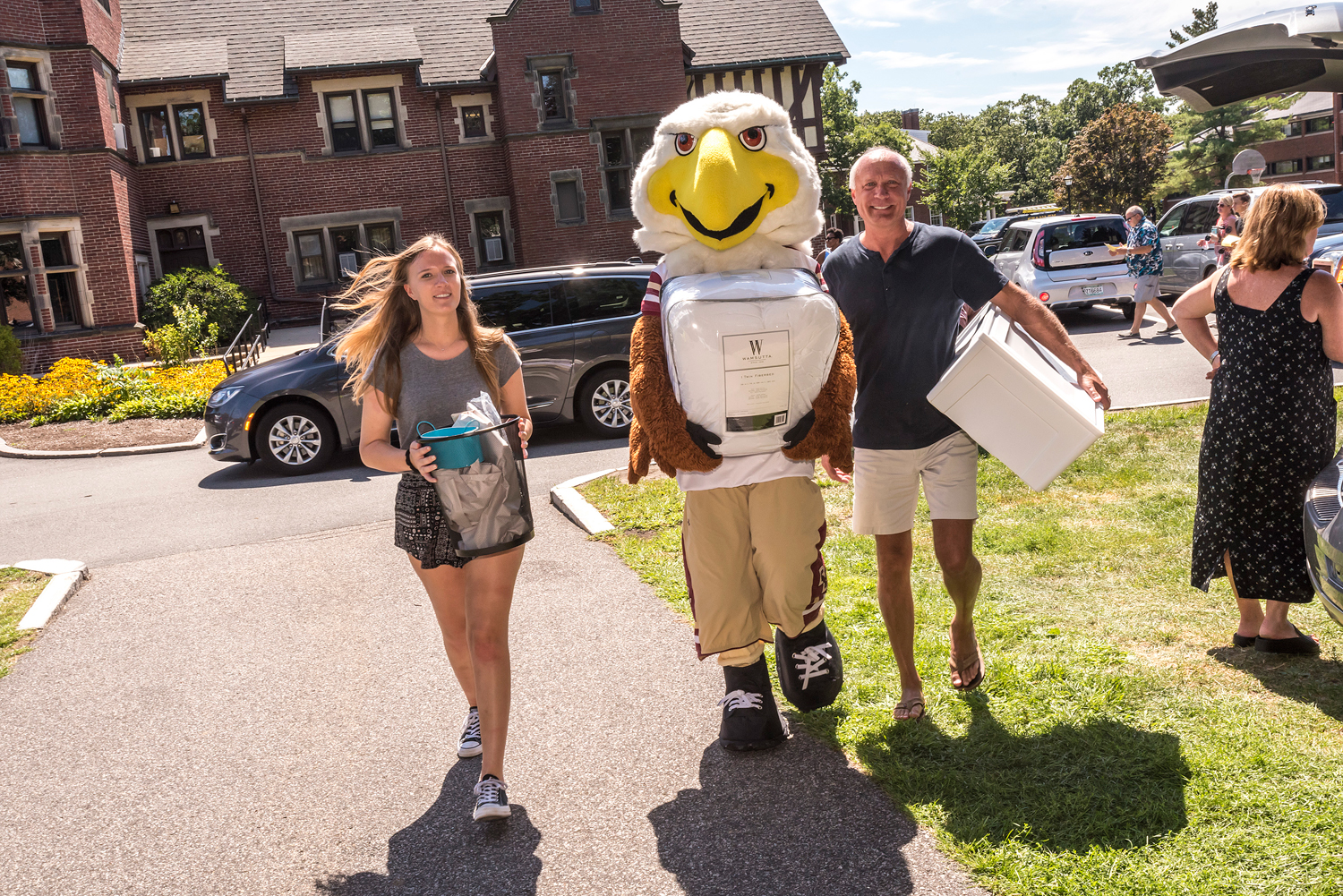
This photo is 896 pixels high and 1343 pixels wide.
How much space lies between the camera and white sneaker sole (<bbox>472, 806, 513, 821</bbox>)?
3416 millimetres

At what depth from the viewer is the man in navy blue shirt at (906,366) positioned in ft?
12.7

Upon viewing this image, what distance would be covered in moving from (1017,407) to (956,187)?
185ft

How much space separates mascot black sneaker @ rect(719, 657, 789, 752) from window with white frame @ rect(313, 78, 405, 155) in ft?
83.1

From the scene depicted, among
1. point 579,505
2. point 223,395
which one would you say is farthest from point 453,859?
point 223,395

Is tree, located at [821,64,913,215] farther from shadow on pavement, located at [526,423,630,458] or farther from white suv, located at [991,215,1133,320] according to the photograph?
shadow on pavement, located at [526,423,630,458]

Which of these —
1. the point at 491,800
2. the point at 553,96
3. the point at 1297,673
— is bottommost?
the point at 1297,673

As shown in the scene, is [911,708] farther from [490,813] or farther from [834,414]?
[490,813]

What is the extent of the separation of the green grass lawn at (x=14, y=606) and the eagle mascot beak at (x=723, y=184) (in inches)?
170

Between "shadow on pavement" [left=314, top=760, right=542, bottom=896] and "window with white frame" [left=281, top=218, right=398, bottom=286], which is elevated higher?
"window with white frame" [left=281, top=218, right=398, bottom=286]

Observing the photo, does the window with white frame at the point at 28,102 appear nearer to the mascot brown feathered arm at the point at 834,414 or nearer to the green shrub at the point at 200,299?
the green shrub at the point at 200,299

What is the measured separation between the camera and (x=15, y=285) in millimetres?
20297

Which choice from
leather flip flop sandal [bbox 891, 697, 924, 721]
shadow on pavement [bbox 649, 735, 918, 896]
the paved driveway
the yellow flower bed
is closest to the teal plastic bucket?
the paved driveway

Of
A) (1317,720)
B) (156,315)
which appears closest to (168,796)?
(1317,720)

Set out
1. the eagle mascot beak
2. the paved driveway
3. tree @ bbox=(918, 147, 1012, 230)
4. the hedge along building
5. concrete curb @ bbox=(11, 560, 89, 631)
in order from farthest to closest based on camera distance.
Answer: tree @ bbox=(918, 147, 1012, 230) < the hedge along building < concrete curb @ bbox=(11, 560, 89, 631) < the eagle mascot beak < the paved driveway
